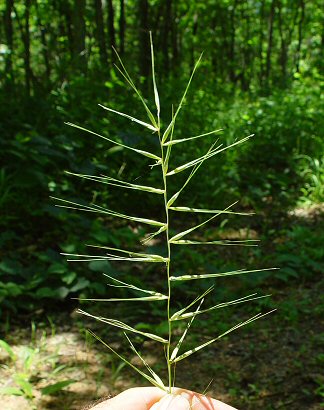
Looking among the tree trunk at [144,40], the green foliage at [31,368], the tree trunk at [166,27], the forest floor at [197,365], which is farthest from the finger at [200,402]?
the tree trunk at [166,27]

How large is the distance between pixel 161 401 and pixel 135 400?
0.04 meters

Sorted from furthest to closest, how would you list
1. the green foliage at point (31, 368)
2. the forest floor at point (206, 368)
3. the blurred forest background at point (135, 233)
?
1. the blurred forest background at point (135, 233)
2. the forest floor at point (206, 368)
3. the green foliage at point (31, 368)

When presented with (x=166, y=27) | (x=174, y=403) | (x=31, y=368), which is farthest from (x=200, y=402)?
(x=166, y=27)

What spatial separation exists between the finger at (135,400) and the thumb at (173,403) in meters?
0.02

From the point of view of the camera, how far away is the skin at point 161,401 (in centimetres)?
61

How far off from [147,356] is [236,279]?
1.22 metres

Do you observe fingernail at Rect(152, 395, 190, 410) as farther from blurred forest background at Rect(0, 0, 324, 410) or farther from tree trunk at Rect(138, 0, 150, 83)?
tree trunk at Rect(138, 0, 150, 83)

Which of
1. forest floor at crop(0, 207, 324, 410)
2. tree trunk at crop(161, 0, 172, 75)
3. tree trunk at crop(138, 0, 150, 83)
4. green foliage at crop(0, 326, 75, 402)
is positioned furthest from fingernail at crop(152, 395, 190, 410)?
tree trunk at crop(161, 0, 172, 75)

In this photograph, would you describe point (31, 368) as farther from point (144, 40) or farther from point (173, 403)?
point (144, 40)

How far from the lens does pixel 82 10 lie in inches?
322

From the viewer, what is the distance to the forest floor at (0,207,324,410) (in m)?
2.63

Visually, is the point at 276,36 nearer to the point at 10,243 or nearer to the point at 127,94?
the point at 127,94

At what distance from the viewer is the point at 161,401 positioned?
2.06 ft

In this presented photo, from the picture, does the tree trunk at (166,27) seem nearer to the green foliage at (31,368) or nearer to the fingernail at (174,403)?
the green foliage at (31,368)
